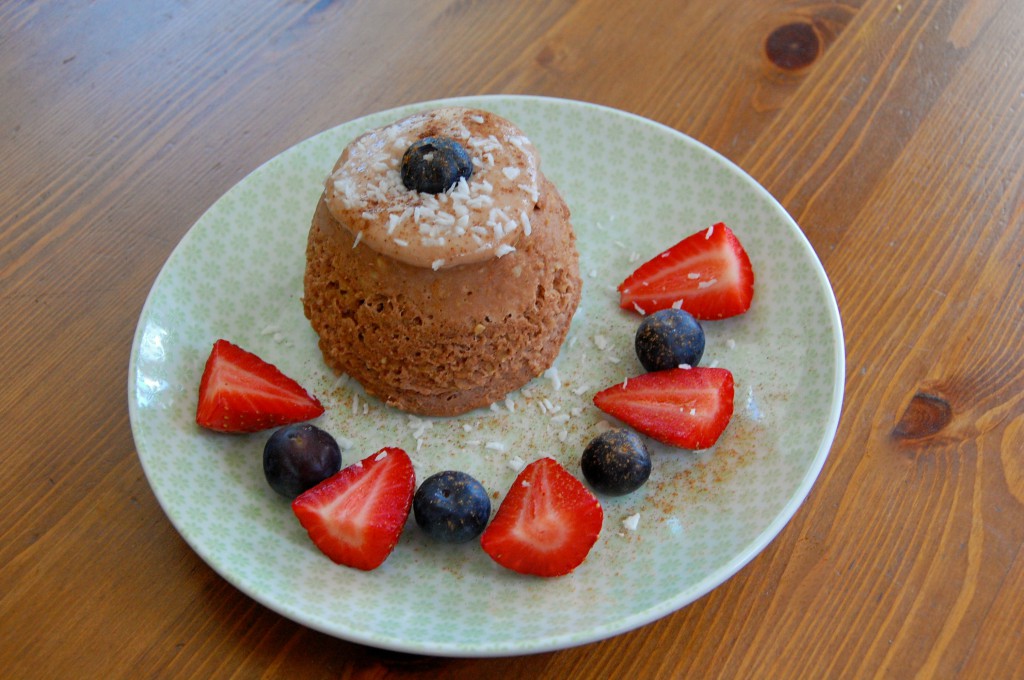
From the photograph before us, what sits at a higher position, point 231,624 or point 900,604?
point 231,624

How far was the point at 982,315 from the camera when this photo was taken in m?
1.94

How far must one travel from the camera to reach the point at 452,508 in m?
1.52

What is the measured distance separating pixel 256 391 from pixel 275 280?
363 mm

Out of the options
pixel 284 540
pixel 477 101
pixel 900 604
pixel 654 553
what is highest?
pixel 477 101

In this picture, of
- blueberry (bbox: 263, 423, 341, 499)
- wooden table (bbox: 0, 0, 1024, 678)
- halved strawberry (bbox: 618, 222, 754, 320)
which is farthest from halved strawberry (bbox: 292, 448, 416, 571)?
halved strawberry (bbox: 618, 222, 754, 320)

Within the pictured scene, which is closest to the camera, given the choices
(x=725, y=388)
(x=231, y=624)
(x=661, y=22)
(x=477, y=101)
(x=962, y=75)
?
(x=231, y=624)

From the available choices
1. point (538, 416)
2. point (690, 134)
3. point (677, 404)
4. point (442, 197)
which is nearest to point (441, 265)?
point (442, 197)

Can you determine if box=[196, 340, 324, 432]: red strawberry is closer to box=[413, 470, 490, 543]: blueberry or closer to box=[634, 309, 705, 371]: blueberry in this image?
box=[413, 470, 490, 543]: blueberry

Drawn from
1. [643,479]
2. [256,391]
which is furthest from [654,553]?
[256,391]

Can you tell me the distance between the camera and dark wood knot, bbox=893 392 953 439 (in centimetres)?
177

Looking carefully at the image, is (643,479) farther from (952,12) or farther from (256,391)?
(952,12)

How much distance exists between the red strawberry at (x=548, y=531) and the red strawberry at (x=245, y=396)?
484 millimetres

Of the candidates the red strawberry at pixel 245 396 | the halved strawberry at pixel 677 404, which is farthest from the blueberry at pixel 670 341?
the red strawberry at pixel 245 396

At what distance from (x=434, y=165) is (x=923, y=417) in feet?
3.62
